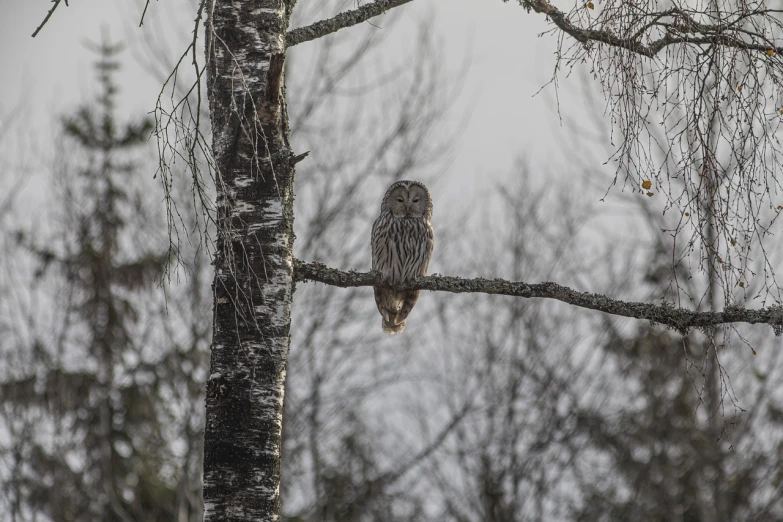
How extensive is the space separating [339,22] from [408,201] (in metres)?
3.79

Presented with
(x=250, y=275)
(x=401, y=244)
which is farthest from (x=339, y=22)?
(x=401, y=244)

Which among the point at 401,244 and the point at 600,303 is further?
the point at 401,244

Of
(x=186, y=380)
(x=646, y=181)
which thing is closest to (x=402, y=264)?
(x=646, y=181)

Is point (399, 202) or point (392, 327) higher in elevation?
point (399, 202)

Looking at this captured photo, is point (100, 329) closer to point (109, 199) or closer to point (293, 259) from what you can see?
point (109, 199)

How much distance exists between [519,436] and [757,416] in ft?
11.4

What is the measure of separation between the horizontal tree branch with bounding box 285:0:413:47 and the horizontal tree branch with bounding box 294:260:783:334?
0.91 meters

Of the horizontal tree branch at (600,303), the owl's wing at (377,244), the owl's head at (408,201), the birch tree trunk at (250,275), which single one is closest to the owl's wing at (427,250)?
the owl's head at (408,201)

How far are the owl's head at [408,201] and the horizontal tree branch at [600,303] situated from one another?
3.60 metres

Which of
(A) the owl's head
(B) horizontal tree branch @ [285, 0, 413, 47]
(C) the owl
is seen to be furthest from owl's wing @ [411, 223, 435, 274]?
(B) horizontal tree branch @ [285, 0, 413, 47]

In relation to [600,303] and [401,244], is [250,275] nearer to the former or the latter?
[600,303]

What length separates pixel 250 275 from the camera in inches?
157

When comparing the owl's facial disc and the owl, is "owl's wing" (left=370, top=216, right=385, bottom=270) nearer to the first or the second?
the owl

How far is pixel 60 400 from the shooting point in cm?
1482
